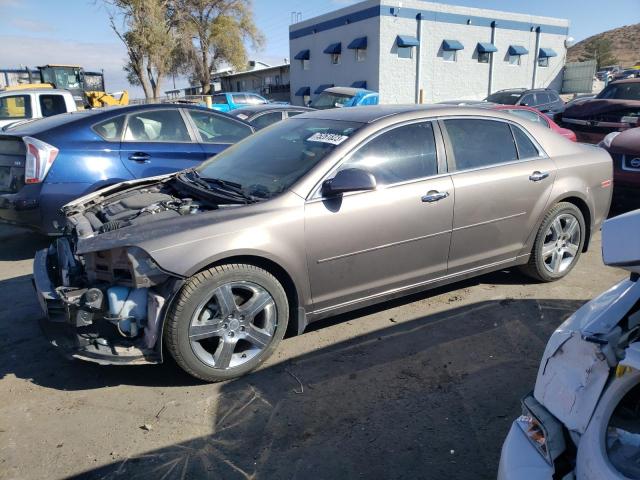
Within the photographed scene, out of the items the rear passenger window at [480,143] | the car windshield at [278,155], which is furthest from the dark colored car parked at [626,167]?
the car windshield at [278,155]

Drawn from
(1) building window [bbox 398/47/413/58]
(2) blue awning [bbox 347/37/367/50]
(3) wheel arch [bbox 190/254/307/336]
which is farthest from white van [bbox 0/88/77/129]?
(1) building window [bbox 398/47/413/58]

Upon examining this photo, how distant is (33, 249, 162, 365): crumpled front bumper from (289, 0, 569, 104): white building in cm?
2503

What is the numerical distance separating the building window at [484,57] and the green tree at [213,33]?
55.3ft

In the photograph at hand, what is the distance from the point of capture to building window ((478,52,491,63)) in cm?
3095

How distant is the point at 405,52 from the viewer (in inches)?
1102

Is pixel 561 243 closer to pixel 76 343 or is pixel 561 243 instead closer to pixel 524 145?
pixel 524 145

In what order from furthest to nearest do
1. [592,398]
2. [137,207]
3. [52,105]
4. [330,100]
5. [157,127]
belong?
[330,100]
[52,105]
[157,127]
[137,207]
[592,398]

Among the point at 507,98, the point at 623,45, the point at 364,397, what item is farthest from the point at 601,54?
the point at 364,397

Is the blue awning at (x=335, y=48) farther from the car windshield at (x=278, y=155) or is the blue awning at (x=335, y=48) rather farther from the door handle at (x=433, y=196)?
the door handle at (x=433, y=196)

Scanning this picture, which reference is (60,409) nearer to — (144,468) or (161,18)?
(144,468)

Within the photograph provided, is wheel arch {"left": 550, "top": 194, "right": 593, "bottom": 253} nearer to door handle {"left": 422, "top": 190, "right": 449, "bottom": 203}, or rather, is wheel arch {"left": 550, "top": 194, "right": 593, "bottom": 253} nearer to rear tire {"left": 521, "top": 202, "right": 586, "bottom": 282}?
rear tire {"left": 521, "top": 202, "right": 586, "bottom": 282}

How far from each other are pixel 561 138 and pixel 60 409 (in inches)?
179

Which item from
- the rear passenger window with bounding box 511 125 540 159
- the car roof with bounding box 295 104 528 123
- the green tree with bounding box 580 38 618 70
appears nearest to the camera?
the car roof with bounding box 295 104 528 123

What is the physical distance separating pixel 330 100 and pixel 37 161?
37.9 ft
